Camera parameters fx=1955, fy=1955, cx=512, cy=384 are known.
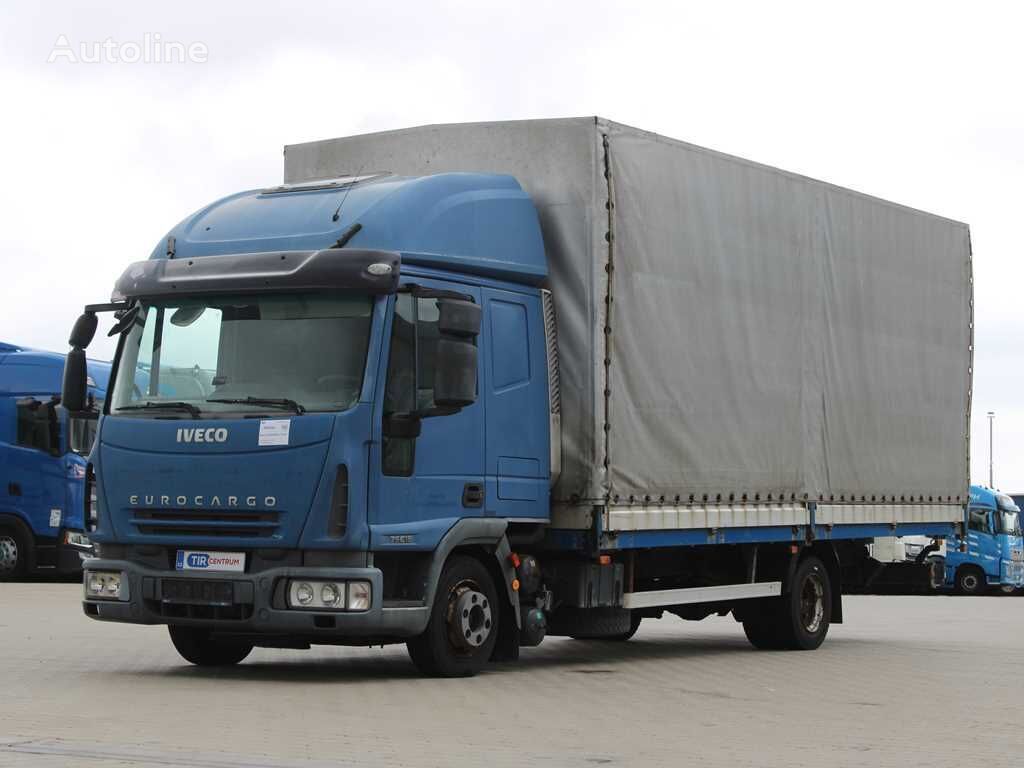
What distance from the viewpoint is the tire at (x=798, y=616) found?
17.8 m

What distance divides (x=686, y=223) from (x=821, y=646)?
5290mm

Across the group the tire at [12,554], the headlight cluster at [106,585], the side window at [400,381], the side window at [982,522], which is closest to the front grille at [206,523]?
the headlight cluster at [106,585]

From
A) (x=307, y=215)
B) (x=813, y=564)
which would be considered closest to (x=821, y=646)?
(x=813, y=564)

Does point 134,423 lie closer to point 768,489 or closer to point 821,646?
point 768,489

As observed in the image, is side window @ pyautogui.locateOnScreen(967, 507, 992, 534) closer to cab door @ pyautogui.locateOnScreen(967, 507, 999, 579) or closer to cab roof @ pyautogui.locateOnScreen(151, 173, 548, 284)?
cab door @ pyautogui.locateOnScreen(967, 507, 999, 579)

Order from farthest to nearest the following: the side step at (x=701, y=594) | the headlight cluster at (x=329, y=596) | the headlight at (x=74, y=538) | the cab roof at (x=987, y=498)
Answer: the cab roof at (x=987, y=498), the headlight at (x=74, y=538), the side step at (x=701, y=594), the headlight cluster at (x=329, y=596)

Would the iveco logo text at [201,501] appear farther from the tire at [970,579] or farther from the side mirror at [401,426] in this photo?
the tire at [970,579]

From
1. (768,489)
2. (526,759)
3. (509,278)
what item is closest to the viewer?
(526,759)

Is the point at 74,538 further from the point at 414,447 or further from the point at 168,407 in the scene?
the point at 414,447

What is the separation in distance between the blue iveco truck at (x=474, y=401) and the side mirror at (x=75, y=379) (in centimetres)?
3

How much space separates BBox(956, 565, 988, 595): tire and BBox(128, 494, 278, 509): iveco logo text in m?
33.5

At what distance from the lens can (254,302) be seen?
42.7ft

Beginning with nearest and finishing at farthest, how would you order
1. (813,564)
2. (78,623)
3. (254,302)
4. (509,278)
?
(254,302)
(509,278)
(813,564)
(78,623)

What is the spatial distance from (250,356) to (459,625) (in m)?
2.32
